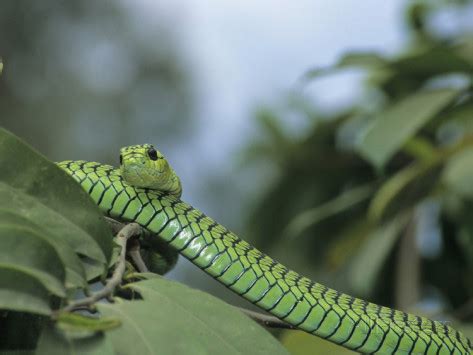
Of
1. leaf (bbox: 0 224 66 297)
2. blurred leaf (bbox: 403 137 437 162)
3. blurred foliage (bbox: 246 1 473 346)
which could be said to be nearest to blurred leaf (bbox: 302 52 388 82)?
blurred foliage (bbox: 246 1 473 346)

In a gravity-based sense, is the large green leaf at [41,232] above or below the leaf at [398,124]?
below

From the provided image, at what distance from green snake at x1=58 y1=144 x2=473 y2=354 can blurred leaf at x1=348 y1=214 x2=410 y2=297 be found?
144cm

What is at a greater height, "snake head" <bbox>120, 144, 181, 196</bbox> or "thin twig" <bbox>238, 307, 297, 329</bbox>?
"snake head" <bbox>120, 144, 181, 196</bbox>

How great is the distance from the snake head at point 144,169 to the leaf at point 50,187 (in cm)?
58

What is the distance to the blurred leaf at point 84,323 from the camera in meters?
1.03

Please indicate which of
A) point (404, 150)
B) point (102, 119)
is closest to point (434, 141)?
point (404, 150)

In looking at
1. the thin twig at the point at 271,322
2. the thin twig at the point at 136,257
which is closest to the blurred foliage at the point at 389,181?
the thin twig at the point at 271,322

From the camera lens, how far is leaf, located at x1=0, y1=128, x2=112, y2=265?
129 centimetres

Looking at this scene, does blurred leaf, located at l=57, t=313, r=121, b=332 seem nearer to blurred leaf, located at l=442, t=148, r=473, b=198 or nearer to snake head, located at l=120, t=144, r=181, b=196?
snake head, located at l=120, t=144, r=181, b=196

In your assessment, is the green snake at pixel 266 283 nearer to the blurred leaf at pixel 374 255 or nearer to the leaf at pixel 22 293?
the leaf at pixel 22 293

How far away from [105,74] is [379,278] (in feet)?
36.6

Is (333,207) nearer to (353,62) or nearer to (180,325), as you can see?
(353,62)

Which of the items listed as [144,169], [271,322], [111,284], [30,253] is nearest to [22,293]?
[30,253]

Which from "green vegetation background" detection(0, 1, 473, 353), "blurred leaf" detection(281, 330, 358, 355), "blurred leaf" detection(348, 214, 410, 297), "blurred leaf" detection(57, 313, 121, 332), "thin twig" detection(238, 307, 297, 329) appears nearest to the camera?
"blurred leaf" detection(57, 313, 121, 332)
